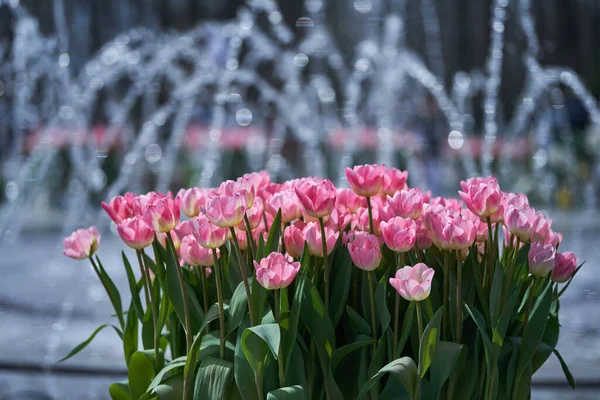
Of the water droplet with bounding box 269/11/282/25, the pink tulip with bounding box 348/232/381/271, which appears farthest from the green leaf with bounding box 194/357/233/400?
the water droplet with bounding box 269/11/282/25

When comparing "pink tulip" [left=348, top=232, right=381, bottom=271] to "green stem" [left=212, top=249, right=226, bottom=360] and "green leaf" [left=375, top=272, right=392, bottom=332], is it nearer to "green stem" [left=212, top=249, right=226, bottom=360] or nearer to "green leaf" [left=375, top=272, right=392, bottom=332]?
"green leaf" [left=375, top=272, right=392, bottom=332]

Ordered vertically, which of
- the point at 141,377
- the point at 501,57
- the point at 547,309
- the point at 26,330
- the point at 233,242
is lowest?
the point at 26,330

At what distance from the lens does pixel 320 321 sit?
107cm

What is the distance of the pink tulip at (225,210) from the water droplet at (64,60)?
855cm

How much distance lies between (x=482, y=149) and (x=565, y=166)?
0.89m

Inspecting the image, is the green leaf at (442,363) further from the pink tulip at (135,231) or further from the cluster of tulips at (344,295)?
the pink tulip at (135,231)

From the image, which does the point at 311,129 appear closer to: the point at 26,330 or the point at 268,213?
A: the point at 26,330

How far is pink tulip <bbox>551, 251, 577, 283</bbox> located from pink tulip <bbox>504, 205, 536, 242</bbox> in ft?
0.40

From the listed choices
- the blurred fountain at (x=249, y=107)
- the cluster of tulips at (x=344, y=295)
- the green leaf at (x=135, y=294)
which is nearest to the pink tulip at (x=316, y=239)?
the cluster of tulips at (x=344, y=295)

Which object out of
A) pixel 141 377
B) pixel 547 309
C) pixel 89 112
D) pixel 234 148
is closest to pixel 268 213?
pixel 141 377

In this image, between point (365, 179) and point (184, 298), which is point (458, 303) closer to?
point (365, 179)

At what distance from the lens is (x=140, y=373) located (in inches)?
49.2

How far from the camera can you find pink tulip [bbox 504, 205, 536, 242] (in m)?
1.09

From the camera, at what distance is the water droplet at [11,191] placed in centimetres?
893
